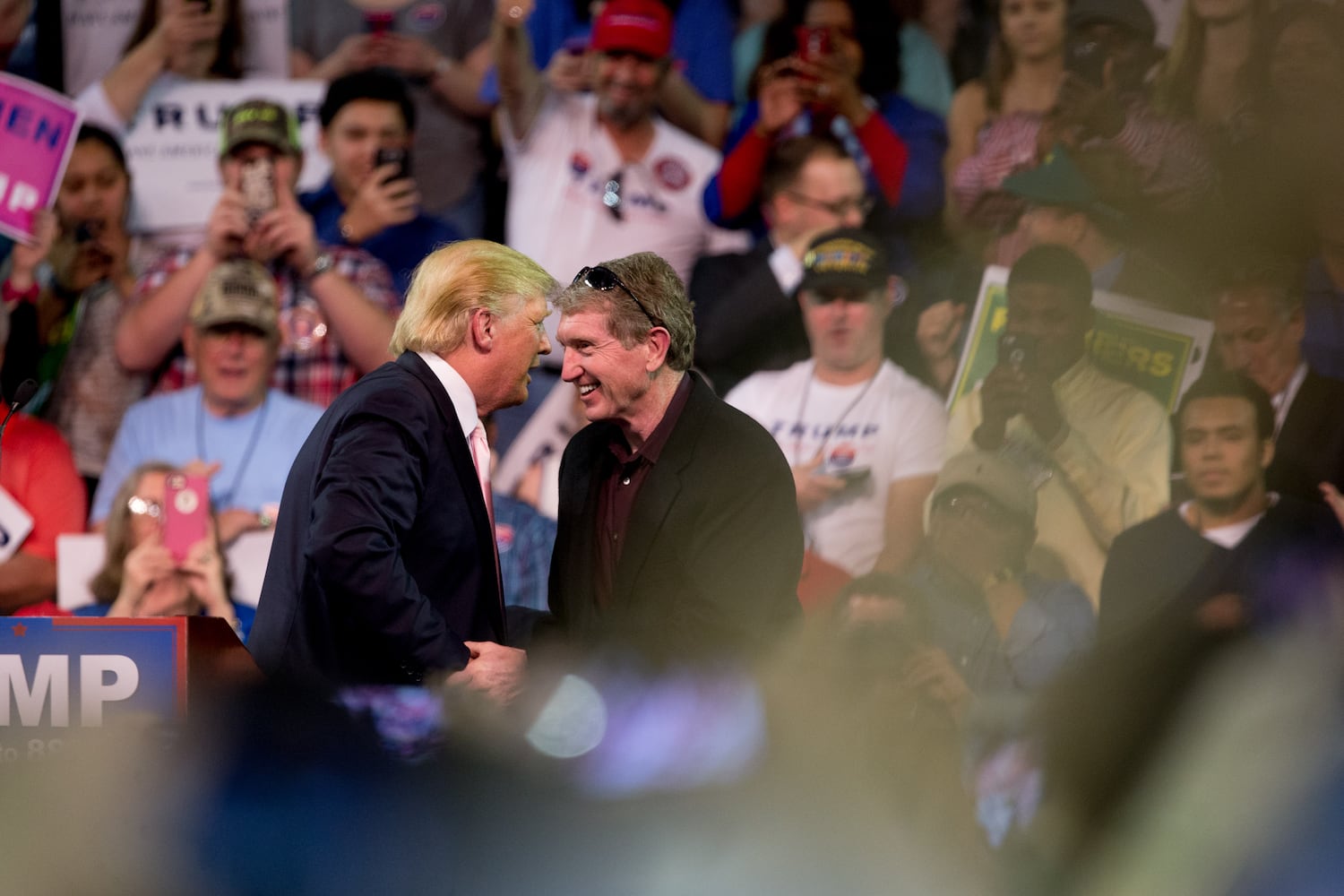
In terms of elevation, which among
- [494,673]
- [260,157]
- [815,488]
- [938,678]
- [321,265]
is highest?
[260,157]

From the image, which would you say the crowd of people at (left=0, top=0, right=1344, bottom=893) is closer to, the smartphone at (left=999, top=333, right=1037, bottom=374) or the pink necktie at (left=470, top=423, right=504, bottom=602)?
the smartphone at (left=999, top=333, right=1037, bottom=374)

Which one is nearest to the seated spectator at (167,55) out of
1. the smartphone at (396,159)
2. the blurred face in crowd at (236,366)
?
the smartphone at (396,159)

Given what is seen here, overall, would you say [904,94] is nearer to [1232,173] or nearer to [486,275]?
[1232,173]

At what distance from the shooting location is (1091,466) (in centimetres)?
453

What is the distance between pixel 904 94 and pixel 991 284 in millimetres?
693

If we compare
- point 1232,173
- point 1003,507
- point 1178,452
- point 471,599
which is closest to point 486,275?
point 471,599

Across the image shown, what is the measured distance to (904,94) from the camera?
479 centimetres

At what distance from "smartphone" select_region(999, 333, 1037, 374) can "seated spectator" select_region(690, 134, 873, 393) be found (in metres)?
0.63

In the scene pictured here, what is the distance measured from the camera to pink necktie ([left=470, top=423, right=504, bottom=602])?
217 cm

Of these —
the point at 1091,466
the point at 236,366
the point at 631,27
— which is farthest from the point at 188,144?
the point at 1091,466

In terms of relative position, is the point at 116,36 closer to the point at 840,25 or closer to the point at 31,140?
the point at 31,140

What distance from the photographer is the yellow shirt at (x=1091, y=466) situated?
4488 mm

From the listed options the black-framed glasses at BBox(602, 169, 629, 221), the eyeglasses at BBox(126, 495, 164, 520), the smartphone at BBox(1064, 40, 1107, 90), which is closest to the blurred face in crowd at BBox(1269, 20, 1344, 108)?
the smartphone at BBox(1064, 40, 1107, 90)

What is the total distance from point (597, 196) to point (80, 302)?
188cm
